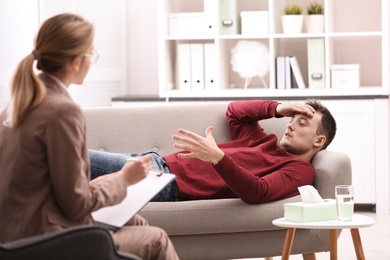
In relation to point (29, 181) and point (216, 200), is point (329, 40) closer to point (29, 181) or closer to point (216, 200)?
point (216, 200)

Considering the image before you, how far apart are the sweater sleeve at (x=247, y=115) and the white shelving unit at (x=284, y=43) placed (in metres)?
1.35

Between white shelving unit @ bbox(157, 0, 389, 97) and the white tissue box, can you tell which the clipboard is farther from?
white shelving unit @ bbox(157, 0, 389, 97)

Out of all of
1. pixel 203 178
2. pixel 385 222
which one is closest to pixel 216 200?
pixel 203 178

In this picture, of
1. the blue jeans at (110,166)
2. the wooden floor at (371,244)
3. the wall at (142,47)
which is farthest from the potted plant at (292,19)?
the blue jeans at (110,166)

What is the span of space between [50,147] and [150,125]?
1742mm

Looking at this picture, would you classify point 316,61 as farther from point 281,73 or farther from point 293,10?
point 293,10

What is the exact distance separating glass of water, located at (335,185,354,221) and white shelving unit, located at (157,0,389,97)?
2.27 m

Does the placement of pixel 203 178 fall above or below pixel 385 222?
above

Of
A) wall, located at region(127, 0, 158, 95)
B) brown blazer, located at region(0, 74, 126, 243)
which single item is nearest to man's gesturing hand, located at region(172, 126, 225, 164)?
brown blazer, located at region(0, 74, 126, 243)

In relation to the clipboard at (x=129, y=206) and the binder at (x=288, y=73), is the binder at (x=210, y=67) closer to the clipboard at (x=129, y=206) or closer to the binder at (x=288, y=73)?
the binder at (x=288, y=73)

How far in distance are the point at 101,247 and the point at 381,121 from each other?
3.26 m

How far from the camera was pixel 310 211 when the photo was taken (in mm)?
2945

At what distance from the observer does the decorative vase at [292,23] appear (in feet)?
17.4

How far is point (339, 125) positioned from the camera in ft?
17.0
